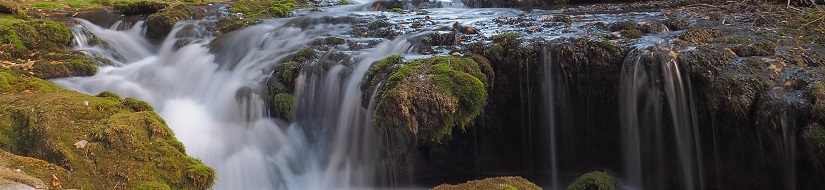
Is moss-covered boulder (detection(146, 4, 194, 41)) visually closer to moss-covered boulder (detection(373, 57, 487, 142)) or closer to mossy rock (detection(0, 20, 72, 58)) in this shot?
mossy rock (detection(0, 20, 72, 58))

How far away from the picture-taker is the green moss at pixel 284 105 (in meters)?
7.27

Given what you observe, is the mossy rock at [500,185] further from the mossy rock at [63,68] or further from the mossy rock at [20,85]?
the mossy rock at [63,68]

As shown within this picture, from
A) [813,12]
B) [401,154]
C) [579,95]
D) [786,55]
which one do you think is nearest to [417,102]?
[401,154]

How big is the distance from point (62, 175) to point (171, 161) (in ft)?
2.42

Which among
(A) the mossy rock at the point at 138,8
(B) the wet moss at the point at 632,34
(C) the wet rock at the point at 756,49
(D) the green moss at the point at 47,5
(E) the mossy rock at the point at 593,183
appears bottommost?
(E) the mossy rock at the point at 593,183

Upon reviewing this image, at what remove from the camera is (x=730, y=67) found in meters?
5.93

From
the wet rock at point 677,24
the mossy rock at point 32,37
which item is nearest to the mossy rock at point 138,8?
the mossy rock at point 32,37

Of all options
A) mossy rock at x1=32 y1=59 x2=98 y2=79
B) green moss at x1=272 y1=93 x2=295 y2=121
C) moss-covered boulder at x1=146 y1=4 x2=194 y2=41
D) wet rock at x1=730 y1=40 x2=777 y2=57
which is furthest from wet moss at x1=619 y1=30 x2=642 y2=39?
moss-covered boulder at x1=146 y1=4 x2=194 y2=41

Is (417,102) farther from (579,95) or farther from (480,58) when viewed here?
(579,95)

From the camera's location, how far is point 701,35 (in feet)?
23.3

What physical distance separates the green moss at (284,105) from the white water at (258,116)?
0.33 ft

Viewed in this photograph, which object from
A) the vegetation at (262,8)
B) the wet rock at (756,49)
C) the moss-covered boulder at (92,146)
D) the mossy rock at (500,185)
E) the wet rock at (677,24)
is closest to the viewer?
the moss-covered boulder at (92,146)

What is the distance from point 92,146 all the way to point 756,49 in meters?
6.45

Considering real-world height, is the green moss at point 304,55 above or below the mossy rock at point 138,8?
below
